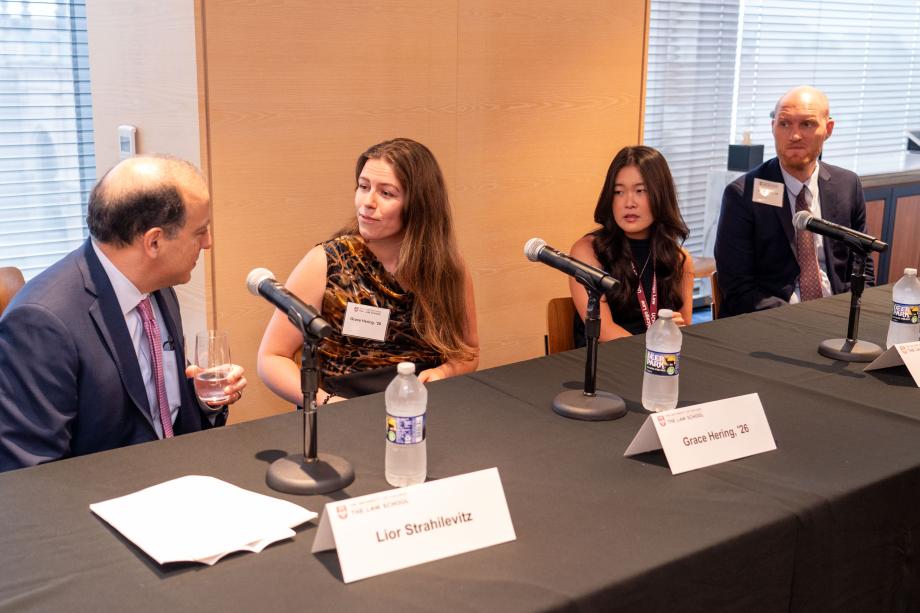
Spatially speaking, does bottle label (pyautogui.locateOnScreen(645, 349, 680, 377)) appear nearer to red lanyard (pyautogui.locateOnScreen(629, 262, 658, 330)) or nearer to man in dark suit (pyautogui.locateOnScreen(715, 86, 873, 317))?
red lanyard (pyautogui.locateOnScreen(629, 262, 658, 330))

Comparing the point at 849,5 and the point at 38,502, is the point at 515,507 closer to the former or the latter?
the point at 38,502

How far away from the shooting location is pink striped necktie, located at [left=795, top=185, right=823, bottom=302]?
11.4ft

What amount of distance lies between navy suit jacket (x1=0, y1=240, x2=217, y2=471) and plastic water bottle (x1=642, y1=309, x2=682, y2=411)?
3.52 feet

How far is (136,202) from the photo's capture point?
6.27 feet

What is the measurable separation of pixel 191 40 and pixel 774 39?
15.4 feet

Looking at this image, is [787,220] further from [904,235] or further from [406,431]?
[904,235]

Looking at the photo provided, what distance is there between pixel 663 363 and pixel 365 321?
2.87 feet

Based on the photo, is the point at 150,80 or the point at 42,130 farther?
the point at 42,130

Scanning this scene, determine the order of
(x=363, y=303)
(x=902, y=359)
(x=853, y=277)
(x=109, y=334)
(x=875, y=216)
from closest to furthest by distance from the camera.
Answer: (x=109, y=334)
(x=902, y=359)
(x=853, y=277)
(x=363, y=303)
(x=875, y=216)

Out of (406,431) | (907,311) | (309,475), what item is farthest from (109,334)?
(907,311)

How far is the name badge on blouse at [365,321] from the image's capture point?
8.09 ft

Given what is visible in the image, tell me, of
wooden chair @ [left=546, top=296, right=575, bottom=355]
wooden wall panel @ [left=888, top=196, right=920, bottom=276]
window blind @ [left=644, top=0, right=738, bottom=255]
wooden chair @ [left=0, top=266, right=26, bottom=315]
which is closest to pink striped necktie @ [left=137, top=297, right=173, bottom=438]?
wooden chair @ [left=0, top=266, right=26, bottom=315]

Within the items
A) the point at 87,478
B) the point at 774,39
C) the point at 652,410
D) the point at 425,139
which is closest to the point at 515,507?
the point at 652,410

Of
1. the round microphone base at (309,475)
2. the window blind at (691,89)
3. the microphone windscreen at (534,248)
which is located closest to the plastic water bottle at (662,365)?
the microphone windscreen at (534,248)
